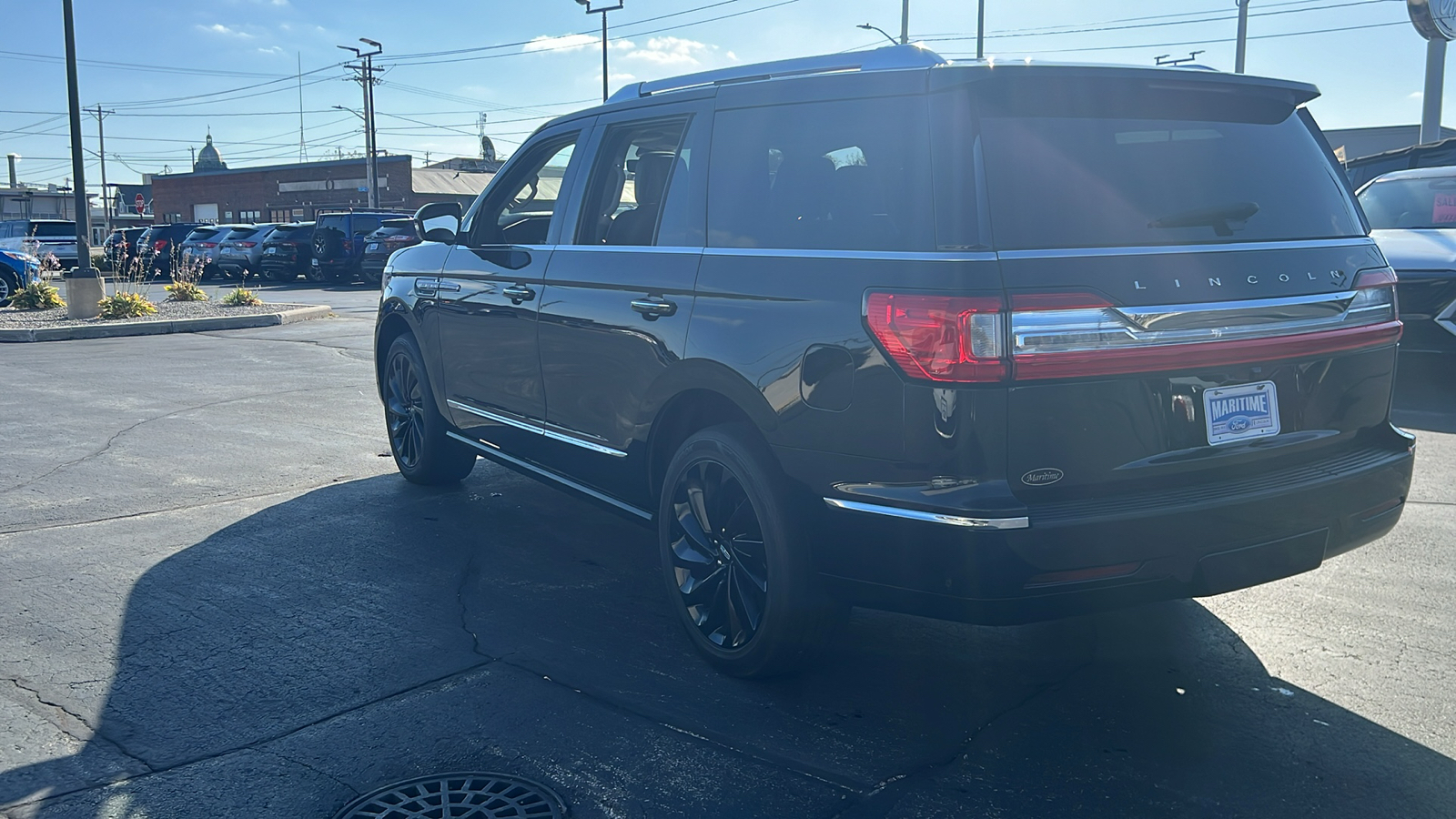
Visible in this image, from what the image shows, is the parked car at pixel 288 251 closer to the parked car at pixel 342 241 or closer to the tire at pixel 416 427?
the parked car at pixel 342 241

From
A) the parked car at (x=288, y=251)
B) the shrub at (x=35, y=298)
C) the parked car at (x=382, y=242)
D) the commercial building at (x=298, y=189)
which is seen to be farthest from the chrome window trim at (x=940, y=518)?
the commercial building at (x=298, y=189)

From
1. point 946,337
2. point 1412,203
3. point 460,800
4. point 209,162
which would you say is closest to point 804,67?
point 946,337

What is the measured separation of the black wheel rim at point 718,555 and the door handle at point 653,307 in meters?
0.55

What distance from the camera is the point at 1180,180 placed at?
3.43 meters

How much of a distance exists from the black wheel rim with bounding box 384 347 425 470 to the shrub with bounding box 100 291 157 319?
519 inches

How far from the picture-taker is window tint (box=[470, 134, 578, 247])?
527 centimetres

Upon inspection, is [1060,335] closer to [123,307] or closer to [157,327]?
[157,327]

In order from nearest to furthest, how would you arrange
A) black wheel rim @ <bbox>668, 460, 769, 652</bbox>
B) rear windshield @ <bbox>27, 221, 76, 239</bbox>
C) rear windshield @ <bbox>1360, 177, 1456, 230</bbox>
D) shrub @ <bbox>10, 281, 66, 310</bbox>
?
1. black wheel rim @ <bbox>668, 460, 769, 652</bbox>
2. rear windshield @ <bbox>1360, 177, 1456, 230</bbox>
3. shrub @ <bbox>10, 281, 66, 310</bbox>
4. rear windshield @ <bbox>27, 221, 76, 239</bbox>

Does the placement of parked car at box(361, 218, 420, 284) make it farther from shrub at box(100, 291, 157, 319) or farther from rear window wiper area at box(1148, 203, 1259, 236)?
rear window wiper area at box(1148, 203, 1259, 236)

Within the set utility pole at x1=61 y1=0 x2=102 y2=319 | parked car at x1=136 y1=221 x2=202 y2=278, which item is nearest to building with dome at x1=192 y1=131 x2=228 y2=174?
parked car at x1=136 y1=221 x2=202 y2=278

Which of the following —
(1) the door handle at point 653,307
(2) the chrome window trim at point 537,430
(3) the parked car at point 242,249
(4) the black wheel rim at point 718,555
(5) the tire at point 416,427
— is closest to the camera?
(4) the black wheel rim at point 718,555

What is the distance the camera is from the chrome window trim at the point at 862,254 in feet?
10.2

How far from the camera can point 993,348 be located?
303 centimetres

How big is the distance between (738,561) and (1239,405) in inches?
62.4
